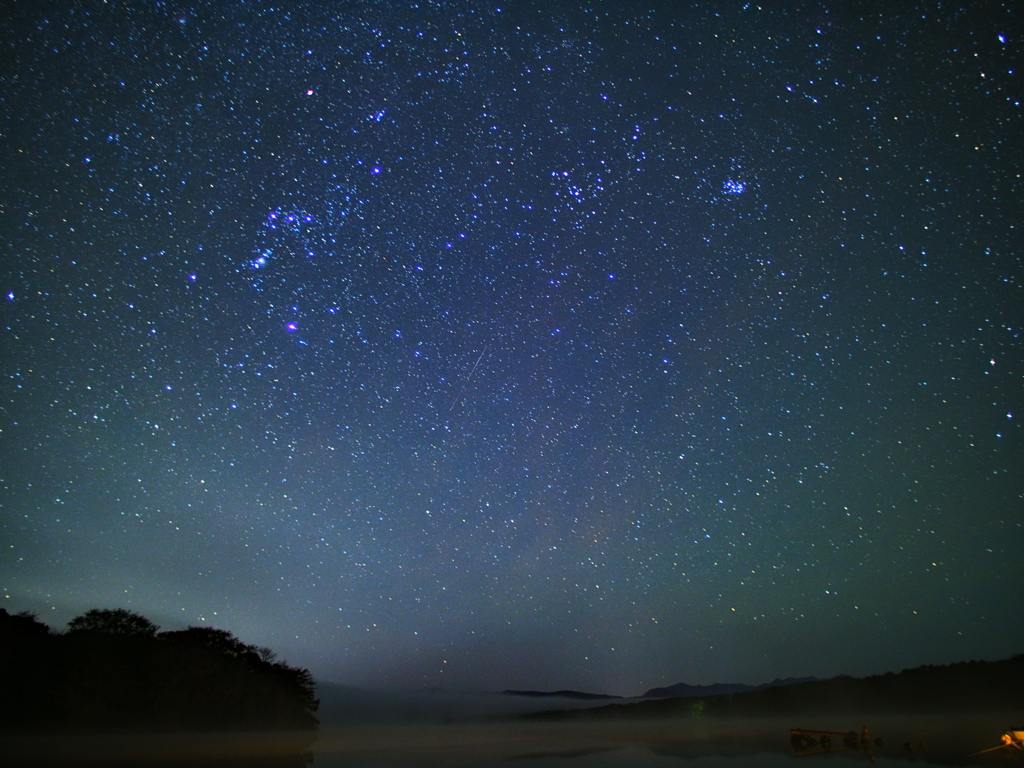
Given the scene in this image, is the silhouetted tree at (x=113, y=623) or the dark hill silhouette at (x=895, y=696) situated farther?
the dark hill silhouette at (x=895, y=696)

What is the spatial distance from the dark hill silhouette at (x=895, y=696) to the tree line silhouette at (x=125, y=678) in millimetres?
80563

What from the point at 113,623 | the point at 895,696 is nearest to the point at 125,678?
the point at 113,623

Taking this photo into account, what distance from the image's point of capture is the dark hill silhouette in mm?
75875

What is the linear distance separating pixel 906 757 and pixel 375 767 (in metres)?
19.4

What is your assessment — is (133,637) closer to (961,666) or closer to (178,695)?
(178,695)

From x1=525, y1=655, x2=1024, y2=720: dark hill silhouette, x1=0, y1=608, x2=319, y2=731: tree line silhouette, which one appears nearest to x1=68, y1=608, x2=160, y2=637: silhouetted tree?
x1=0, y1=608, x2=319, y2=731: tree line silhouette

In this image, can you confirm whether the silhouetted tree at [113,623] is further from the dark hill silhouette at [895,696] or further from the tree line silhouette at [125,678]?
the dark hill silhouette at [895,696]

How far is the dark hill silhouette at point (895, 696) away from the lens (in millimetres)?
75875

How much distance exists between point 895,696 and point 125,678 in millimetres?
103340

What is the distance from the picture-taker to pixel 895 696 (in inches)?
3447

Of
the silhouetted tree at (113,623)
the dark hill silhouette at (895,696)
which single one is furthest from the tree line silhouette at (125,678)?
the dark hill silhouette at (895,696)

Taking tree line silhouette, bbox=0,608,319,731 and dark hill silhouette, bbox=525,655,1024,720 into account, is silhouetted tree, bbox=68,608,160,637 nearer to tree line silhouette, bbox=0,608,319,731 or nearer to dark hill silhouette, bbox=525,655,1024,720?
tree line silhouette, bbox=0,608,319,731

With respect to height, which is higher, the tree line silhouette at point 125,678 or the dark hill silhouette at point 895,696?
the tree line silhouette at point 125,678

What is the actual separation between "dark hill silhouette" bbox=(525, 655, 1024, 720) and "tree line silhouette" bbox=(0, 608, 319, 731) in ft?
264
